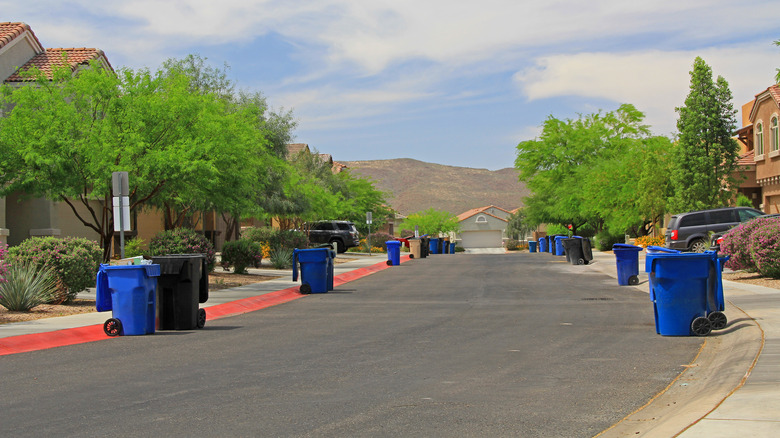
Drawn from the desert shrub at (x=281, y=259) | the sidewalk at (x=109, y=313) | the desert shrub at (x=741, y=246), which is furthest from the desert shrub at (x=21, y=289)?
the desert shrub at (x=281, y=259)

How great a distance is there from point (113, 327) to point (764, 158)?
1447 inches

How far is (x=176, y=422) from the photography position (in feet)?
22.0

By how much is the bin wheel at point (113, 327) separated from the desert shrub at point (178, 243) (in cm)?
956

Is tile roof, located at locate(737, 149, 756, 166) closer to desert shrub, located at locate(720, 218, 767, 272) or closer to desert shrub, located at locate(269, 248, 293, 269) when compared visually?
desert shrub, located at locate(720, 218, 767, 272)

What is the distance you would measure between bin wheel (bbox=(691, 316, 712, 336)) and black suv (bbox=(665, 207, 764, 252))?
800 inches

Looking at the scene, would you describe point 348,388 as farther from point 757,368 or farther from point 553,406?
point 757,368

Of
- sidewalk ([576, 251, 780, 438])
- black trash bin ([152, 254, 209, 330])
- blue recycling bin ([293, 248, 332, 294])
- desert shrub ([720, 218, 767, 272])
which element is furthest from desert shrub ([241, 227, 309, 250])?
sidewalk ([576, 251, 780, 438])

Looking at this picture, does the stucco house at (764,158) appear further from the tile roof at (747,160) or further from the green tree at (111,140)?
the green tree at (111,140)

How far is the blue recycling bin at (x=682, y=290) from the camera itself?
11320 millimetres

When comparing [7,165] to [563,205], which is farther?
[563,205]

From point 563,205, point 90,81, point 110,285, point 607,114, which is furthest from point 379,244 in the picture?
point 110,285

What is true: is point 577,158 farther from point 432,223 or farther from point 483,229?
point 483,229

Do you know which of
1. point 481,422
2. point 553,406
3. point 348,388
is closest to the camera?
point 481,422

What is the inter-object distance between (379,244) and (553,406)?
190ft
